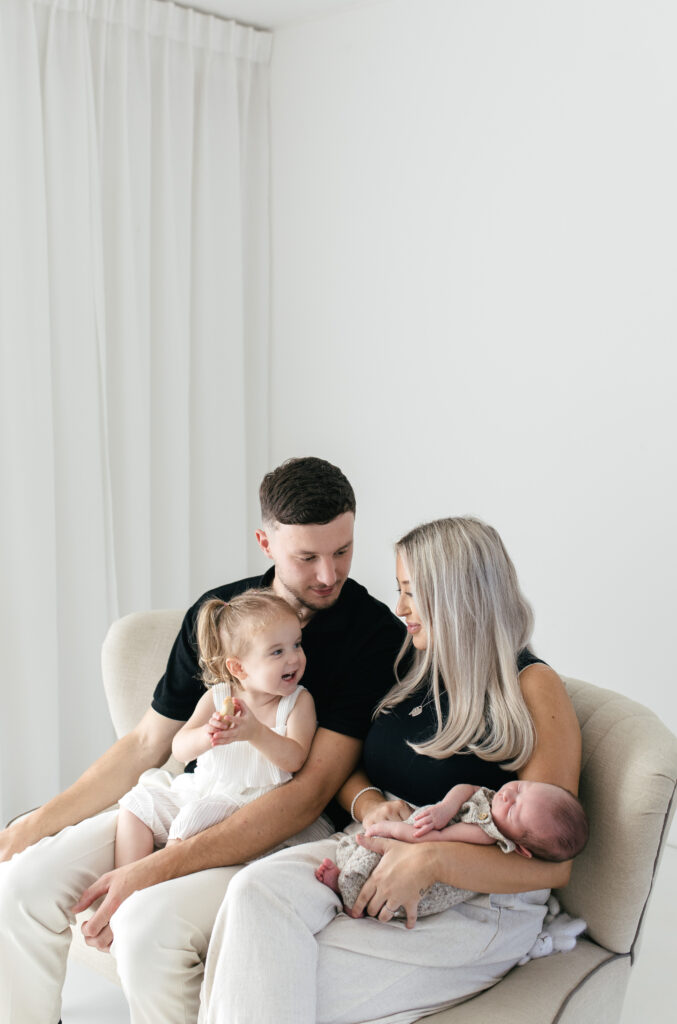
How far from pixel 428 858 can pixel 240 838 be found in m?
0.38

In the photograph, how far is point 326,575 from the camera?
2074mm

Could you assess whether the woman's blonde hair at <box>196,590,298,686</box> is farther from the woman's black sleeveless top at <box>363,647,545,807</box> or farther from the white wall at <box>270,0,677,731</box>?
the white wall at <box>270,0,677,731</box>

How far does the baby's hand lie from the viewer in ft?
5.63

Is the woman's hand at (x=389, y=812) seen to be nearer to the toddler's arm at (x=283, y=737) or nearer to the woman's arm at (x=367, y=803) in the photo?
the woman's arm at (x=367, y=803)

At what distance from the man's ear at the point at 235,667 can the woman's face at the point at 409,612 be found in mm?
334

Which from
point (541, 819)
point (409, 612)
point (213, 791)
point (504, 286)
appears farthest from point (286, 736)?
point (504, 286)

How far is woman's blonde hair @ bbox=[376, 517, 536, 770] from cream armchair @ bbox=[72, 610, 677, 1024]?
0.17 metres

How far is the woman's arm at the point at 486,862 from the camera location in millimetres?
1633

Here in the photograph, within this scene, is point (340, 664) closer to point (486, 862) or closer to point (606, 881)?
point (486, 862)

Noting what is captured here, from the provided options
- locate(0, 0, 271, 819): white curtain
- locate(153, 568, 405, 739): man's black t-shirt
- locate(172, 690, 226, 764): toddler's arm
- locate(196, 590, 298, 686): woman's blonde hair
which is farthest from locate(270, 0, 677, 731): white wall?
locate(172, 690, 226, 764): toddler's arm

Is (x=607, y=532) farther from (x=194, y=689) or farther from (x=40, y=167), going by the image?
(x=40, y=167)

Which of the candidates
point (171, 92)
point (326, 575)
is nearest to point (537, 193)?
point (171, 92)

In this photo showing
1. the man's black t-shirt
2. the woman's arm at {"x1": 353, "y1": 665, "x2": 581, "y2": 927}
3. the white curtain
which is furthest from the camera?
the white curtain

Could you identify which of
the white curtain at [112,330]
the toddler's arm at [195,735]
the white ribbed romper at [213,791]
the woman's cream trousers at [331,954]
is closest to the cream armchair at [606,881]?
the woman's cream trousers at [331,954]
